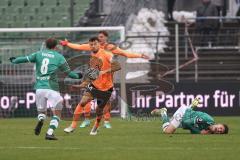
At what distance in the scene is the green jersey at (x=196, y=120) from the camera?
18.4m

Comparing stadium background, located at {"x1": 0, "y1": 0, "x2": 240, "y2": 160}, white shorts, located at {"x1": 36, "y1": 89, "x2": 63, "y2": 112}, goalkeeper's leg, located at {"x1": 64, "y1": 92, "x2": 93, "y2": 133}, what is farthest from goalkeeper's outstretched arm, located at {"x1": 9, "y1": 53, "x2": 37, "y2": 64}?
stadium background, located at {"x1": 0, "y1": 0, "x2": 240, "y2": 160}

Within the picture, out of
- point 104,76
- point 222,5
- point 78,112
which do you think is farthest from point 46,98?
point 222,5

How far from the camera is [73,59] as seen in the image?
26.8m

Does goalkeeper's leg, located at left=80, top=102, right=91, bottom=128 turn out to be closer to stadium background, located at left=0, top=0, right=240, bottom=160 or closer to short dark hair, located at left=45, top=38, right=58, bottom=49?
stadium background, located at left=0, top=0, right=240, bottom=160

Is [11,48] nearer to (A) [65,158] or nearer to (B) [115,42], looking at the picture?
(B) [115,42]

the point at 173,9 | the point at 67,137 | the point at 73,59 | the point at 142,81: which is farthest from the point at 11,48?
the point at 67,137

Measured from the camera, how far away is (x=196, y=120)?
18.5 metres

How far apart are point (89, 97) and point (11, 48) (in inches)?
377

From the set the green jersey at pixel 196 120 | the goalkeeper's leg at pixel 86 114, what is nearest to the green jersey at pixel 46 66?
the green jersey at pixel 196 120

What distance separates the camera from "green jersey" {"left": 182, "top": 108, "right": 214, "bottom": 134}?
60.3 feet

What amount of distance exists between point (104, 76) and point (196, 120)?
2.50 metres

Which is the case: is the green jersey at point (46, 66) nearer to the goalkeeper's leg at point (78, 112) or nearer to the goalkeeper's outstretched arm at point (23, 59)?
the goalkeeper's outstretched arm at point (23, 59)

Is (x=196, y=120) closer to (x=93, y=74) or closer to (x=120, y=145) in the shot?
(x=93, y=74)

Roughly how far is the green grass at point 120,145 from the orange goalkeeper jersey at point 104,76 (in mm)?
1017
